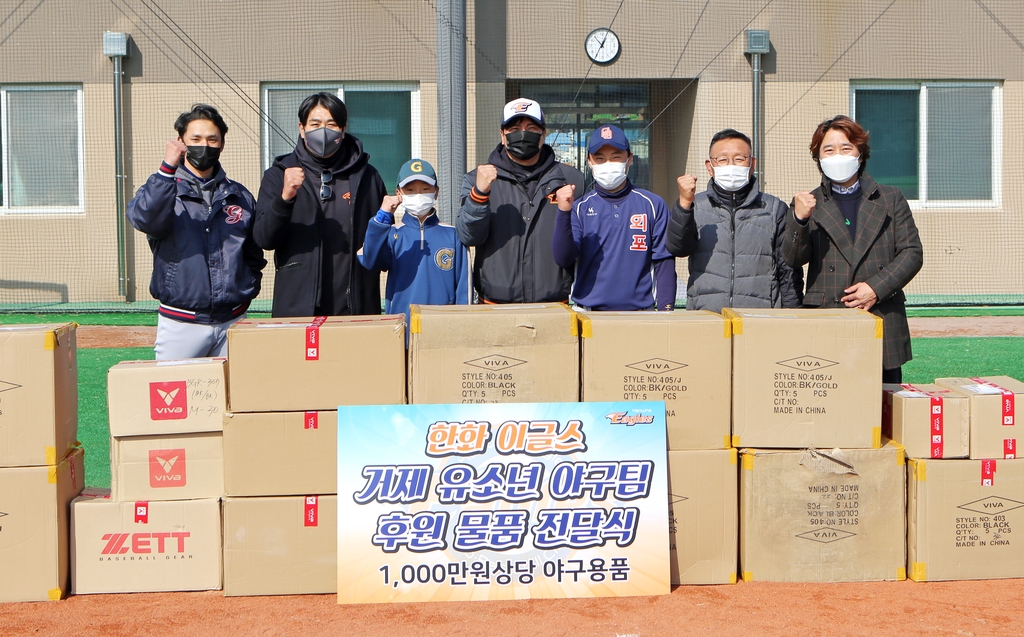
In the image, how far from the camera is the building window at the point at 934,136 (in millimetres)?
11875

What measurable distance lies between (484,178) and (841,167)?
60.8 inches

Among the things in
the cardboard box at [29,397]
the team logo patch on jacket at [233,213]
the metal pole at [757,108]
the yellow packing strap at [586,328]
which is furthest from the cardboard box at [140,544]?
the metal pole at [757,108]

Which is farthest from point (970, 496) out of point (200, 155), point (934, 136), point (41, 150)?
point (41, 150)

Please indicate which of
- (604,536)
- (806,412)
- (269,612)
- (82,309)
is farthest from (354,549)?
Result: (82,309)

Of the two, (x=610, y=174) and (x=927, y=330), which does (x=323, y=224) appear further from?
(x=927, y=330)

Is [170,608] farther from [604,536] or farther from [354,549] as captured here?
[604,536]

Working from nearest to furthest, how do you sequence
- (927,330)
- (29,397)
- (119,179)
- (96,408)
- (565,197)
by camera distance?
(29,397) → (565,197) → (96,408) → (927,330) → (119,179)

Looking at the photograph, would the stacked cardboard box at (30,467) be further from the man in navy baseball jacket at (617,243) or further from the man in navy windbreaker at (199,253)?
the man in navy baseball jacket at (617,243)

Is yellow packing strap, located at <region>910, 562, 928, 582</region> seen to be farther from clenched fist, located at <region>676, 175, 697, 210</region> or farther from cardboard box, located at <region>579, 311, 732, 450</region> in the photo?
clenched fist, located at <region>676, 175, 697, 210</region>

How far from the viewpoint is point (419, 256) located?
4336 mm

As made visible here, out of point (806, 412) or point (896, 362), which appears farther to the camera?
point (896, 362)

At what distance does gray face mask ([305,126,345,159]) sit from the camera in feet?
13.7

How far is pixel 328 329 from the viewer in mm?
3414

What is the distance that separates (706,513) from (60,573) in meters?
2.43
